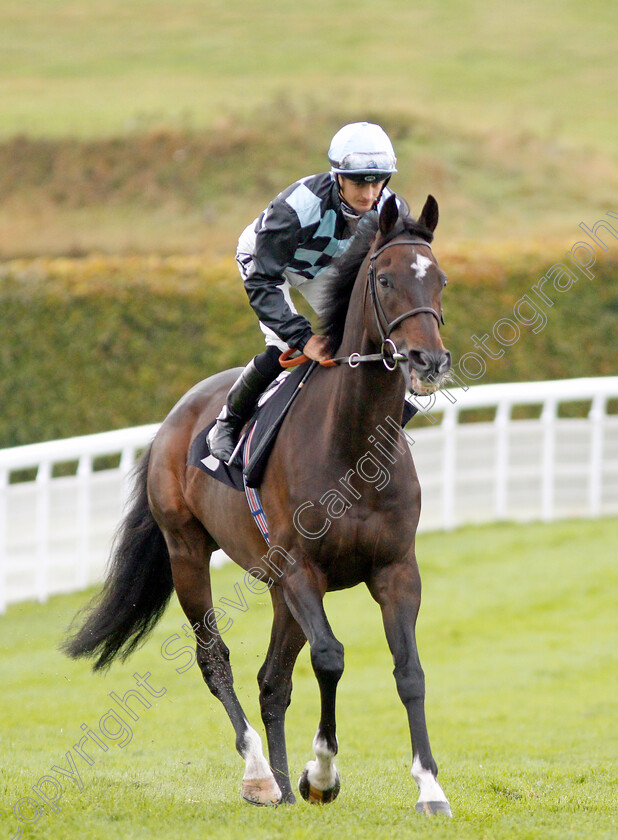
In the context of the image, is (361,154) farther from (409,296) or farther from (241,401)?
(241,401)

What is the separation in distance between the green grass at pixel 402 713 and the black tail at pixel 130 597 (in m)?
0.53

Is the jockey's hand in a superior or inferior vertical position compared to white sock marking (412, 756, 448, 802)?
superior

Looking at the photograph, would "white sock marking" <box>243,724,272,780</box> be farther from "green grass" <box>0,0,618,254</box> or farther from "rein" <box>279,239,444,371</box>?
"green grass" <box>0,0,618,254</box>

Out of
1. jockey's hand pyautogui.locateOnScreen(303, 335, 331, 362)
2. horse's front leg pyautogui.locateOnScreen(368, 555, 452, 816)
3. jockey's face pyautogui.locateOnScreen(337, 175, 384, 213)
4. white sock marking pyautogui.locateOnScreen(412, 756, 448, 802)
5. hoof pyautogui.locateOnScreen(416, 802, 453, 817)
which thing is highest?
jockey's face pyautogui.locateOnScreen(337, 175, 384, 213)

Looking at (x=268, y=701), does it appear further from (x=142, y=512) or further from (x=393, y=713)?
(x=393, y=713)

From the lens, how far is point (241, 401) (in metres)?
4.62

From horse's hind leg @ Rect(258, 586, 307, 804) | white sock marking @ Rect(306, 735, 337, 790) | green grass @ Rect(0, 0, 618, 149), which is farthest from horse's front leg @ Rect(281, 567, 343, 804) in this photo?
green grass @ Rect(0, 0, 618, 149)

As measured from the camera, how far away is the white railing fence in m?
8.77

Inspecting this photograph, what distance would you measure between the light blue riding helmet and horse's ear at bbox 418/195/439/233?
0.31 metres

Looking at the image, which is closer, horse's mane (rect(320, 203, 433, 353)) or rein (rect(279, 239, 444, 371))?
rein (rect(279, 239, 444, 371))

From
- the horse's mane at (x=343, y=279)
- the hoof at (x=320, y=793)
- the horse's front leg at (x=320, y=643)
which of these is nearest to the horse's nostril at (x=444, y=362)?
the horse's mane at (x=343, y=279)

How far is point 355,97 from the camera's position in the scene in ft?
72.0

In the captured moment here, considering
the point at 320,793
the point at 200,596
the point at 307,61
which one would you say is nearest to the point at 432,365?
the point at 320,793

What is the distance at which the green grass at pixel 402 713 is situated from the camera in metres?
3.90
